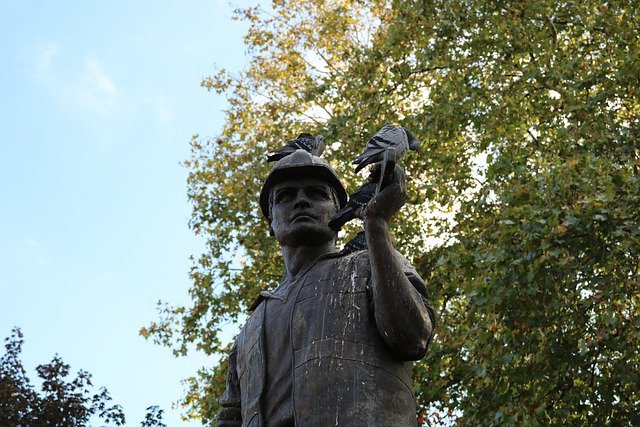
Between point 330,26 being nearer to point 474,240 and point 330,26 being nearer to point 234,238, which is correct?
point 234,238

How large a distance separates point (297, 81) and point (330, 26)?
4.12 ft

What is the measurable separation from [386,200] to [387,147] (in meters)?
0.26

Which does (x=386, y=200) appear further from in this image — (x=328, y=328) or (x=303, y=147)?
(x=303, y=147)

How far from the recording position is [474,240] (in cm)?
1702

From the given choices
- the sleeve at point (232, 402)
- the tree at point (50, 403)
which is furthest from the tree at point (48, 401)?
the sleeve at point (232, 402)

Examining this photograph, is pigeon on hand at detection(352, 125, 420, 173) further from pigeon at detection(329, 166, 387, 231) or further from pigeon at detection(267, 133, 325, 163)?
pigeon at detection(267, 133, 325, 163)

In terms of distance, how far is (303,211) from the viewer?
6340mm

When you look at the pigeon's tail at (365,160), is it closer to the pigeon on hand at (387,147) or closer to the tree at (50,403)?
the pigeon on hand at (387,147)

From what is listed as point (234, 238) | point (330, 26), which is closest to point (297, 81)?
point (330, 26)

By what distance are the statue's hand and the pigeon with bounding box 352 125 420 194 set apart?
0.13 ft

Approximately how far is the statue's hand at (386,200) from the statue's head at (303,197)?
73cm

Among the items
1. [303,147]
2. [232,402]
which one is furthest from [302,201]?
[232,402]

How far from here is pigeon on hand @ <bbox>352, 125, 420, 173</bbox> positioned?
18.5 ft

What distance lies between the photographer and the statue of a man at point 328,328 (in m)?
5.52
